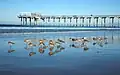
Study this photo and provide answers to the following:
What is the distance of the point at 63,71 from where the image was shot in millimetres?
8727

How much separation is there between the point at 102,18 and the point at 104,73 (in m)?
128

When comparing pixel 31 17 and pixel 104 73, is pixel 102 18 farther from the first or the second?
pixel 104 73

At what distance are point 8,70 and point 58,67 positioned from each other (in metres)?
1.66

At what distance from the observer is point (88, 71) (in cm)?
877

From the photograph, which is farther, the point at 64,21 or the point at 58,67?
the point at 64,21

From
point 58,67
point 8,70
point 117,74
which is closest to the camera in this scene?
point 117,74

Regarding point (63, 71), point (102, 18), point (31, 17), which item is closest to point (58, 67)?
point (63, 71)

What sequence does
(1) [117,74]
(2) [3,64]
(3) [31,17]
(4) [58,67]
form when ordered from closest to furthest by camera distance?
(1) [117,74] → (4) [58,67] → (2) [3,64] → (3) [31,17]

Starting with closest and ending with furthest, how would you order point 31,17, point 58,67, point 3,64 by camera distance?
point 58,67 < point 3,64 < point 31,17

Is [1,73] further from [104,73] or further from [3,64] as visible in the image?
[104,73]

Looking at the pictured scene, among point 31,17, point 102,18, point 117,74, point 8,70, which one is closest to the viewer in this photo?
point 117,74

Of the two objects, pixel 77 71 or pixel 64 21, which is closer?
pixel 77 71

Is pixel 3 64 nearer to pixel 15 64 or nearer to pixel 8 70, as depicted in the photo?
pixel 15 64

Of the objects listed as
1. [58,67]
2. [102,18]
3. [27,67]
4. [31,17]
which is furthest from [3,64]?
[31,17]
